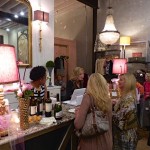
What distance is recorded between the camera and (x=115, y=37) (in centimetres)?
459

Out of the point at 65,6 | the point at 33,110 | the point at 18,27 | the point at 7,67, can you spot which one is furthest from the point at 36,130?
the point at 65,6

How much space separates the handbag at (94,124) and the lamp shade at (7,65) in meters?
0.71

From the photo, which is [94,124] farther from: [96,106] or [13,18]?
[13,18]

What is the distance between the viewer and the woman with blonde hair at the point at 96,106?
1.66 meters

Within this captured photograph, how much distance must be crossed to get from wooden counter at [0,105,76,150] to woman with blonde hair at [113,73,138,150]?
521mm

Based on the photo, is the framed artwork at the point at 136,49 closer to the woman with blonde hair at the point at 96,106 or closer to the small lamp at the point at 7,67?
the woman with blonde hair at the point at 96,106

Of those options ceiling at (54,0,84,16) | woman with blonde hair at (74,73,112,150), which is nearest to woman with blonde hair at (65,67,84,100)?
woman with blonde hair at (74,73,112,150)

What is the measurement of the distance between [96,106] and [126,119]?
0.53 meters

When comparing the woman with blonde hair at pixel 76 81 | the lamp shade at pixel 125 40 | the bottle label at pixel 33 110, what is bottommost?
the bottle label at pixel 33 110

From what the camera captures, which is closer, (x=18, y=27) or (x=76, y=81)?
(x=76, y=81)

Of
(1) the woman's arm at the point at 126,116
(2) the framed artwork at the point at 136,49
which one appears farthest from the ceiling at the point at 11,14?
(2) the framed artwork at the point at 136,49

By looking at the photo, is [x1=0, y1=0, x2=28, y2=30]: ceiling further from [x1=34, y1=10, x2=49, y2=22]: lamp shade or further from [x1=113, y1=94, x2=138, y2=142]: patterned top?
[x1=113, y1=94, x2=138, y2=142]: patterned top

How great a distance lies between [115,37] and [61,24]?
243 centimetres

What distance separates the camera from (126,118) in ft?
6.57
